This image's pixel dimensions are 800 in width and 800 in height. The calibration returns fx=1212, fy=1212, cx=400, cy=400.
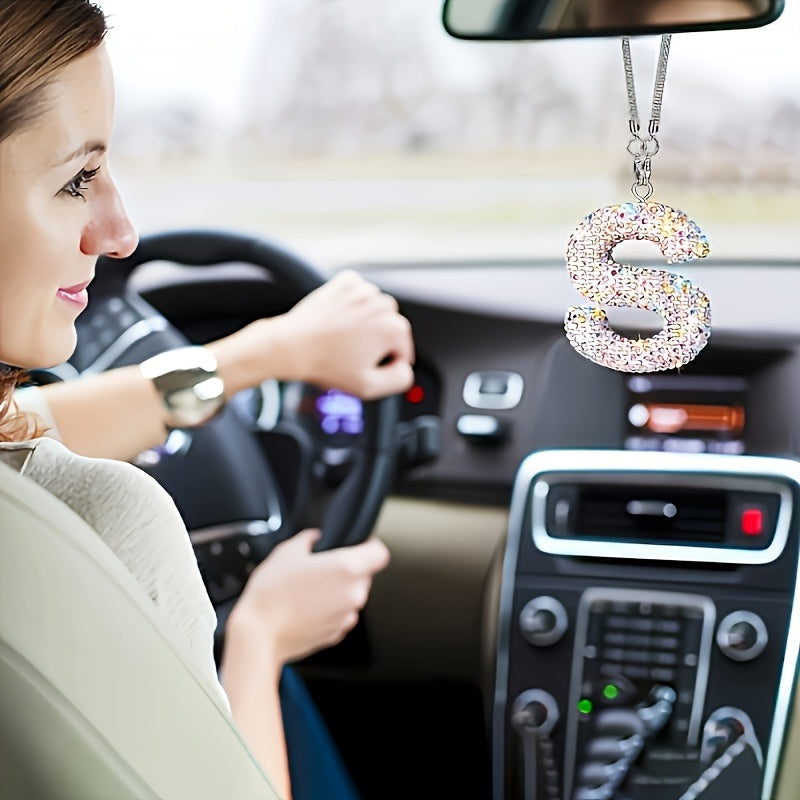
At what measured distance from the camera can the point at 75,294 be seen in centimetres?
110

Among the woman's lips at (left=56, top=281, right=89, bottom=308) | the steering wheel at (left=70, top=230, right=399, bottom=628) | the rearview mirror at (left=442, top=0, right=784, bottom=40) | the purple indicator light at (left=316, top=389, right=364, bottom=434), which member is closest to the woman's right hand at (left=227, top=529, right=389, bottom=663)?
the steering wheel at (left=70, top=230, right=399, bottom=628)

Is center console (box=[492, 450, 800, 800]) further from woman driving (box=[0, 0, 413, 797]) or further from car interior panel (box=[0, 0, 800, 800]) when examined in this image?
woman driving (box=[0, 0, 413, 797])

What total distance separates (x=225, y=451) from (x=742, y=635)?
0.64m

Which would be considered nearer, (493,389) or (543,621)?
(543,621)

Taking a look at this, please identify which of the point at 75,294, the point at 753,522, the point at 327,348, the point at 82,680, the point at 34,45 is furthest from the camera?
the point at 327,348

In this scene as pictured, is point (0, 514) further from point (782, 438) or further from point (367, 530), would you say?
point (782, 438)

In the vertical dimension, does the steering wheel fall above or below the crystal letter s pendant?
below

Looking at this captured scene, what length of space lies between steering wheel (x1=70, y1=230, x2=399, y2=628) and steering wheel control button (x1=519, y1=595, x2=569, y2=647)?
222 millimetres

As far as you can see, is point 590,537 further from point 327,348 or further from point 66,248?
point 66,248

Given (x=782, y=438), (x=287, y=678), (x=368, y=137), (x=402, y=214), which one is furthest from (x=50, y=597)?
(x=368, y=137)

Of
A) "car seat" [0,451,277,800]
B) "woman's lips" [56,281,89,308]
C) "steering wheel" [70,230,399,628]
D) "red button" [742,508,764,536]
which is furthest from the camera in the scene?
"steering wheel" [70,230,399,628]

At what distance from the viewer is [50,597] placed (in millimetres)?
874

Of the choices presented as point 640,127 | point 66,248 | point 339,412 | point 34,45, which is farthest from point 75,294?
point 640,127

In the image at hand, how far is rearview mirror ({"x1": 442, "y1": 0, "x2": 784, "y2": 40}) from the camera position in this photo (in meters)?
1.04
